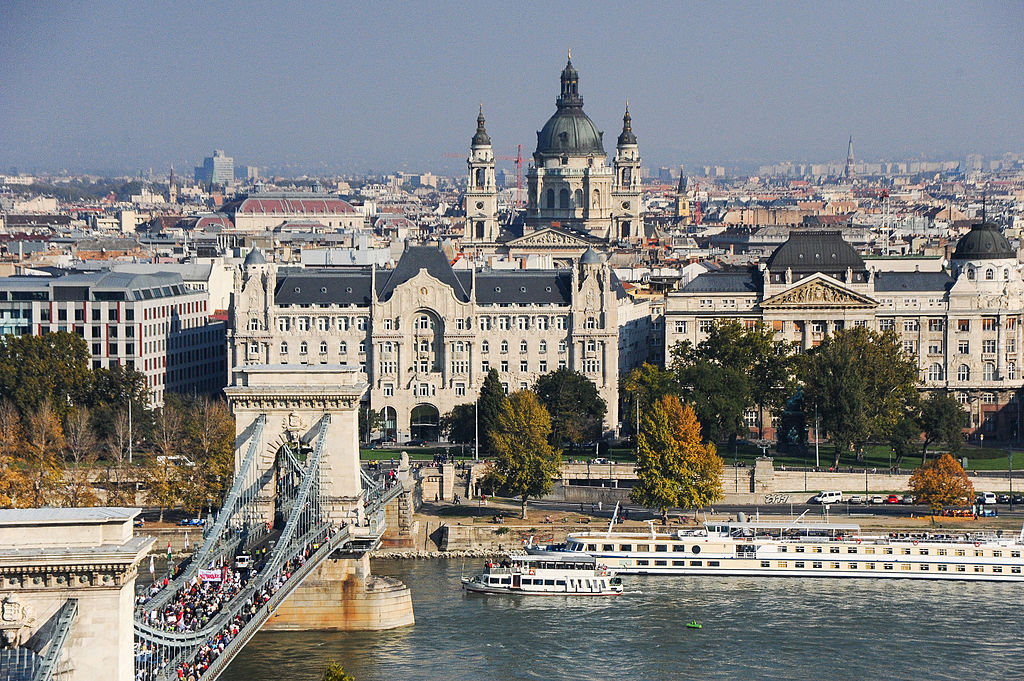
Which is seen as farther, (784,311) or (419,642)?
(784,311)

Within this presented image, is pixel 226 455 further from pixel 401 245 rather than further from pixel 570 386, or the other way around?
pixel 401 245

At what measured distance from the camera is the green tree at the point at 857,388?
7738cm

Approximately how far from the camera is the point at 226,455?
68062 millimetres

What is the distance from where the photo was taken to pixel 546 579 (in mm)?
60688

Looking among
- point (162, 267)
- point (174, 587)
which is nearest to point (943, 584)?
point (174, 587)

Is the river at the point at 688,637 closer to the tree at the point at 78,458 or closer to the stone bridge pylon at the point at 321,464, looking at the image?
the stone bridge pylon at the point at 321,464

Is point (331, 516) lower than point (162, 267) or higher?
lower

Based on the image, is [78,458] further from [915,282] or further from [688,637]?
[915,282]

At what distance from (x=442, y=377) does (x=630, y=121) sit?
72.2 meters

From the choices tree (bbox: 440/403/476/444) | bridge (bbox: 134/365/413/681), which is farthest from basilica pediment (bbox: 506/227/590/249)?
bridge (bbox: 134/365/413/681)

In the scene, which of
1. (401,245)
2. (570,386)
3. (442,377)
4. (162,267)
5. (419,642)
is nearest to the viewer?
(419,642)

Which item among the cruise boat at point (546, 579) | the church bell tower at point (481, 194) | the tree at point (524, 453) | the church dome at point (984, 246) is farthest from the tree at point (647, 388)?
the church bell tower at point (481, 194)

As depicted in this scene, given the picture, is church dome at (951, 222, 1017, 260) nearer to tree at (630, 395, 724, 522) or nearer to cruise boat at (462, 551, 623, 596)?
tree at (630, 395, 724, 522)

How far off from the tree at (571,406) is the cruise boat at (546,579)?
57.6 ft
